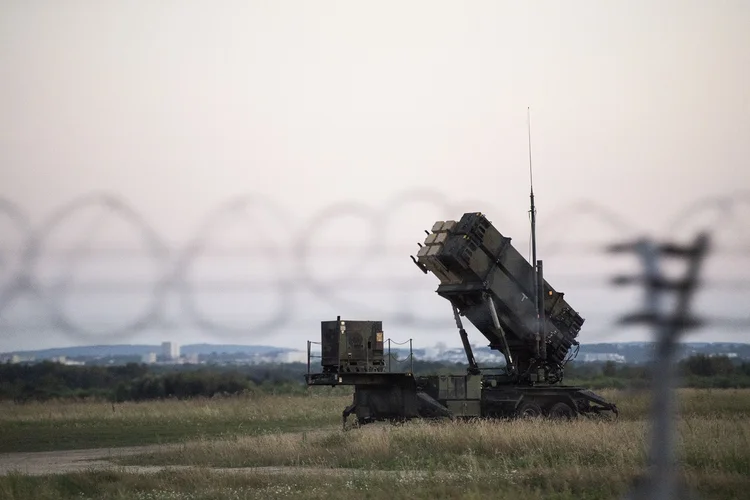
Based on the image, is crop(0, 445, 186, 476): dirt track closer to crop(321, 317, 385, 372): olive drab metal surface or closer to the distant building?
crop(321, 317, 385, 372): olive drab metal surface

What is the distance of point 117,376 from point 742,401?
238ft

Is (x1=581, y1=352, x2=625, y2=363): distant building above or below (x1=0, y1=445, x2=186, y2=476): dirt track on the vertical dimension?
above

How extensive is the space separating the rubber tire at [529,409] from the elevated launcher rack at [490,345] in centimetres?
3

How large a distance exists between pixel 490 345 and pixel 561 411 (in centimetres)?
303

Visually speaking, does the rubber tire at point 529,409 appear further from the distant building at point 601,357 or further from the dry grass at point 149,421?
the dry grass at point 149,421

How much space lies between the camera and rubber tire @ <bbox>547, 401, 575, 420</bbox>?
1361 inches

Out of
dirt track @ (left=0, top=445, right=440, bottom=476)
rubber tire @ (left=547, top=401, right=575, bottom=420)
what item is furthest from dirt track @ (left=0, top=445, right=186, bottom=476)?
rubber tire @ (left=547, top=401, right=575, bottom=420)

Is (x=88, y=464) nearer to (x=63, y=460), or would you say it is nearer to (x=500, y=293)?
(x=63, y=460)

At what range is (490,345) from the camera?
3572 cm

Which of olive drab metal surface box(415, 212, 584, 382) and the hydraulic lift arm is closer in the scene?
olive drab metal surface box(415, 212, 584, 382)

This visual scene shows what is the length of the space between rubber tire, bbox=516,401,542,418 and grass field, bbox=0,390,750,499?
2.81 meters

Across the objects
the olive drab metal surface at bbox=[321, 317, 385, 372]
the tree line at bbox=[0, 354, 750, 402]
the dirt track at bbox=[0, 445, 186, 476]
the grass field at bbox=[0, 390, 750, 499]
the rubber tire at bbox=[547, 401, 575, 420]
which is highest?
the olive drab metal surface at bbox=[321, 317, 385, 372]

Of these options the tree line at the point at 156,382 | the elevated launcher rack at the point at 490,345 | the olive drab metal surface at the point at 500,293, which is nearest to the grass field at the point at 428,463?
the elevated launcher rack at the point at 490,345

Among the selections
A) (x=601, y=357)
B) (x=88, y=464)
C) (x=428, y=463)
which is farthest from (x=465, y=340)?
(x=88, y=464)
